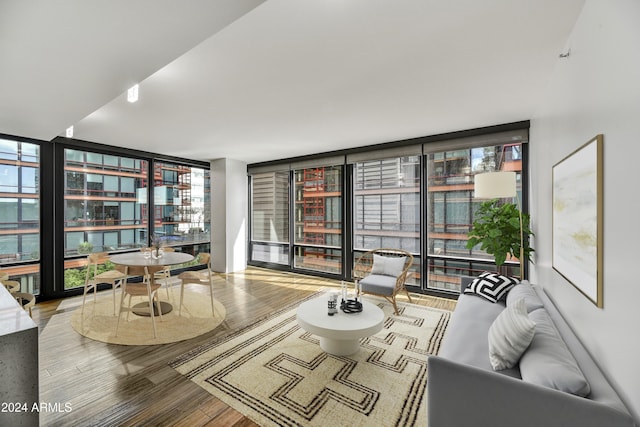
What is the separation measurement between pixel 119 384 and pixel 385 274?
3.35 metres

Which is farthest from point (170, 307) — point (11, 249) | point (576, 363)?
point (576, 363)

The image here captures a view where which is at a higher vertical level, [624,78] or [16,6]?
[16,6]

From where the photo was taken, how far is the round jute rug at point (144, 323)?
3.10 meters

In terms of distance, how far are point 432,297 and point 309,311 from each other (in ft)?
8.16

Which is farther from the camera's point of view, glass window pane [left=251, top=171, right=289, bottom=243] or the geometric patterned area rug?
glass window pane [left=251, top=171, right=289, bottom=243]

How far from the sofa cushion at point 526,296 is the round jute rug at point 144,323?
3.16 meters

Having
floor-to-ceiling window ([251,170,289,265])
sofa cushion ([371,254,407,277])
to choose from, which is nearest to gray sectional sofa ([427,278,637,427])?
sofa cushion ([371,254,407,277])

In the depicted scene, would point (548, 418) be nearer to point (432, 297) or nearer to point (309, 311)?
point (309, 311)

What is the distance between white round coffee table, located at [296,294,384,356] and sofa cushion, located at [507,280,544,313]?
116cm

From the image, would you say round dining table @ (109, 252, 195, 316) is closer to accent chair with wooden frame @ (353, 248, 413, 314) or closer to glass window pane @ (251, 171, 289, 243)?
accent chair with wooden frame @ (353, 248, 413, 314)

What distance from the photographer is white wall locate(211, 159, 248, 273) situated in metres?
6.30

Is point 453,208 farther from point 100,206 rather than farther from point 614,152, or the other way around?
point 100,206

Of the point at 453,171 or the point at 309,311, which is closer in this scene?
the point at 309,311

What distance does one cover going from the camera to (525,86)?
275 cm
